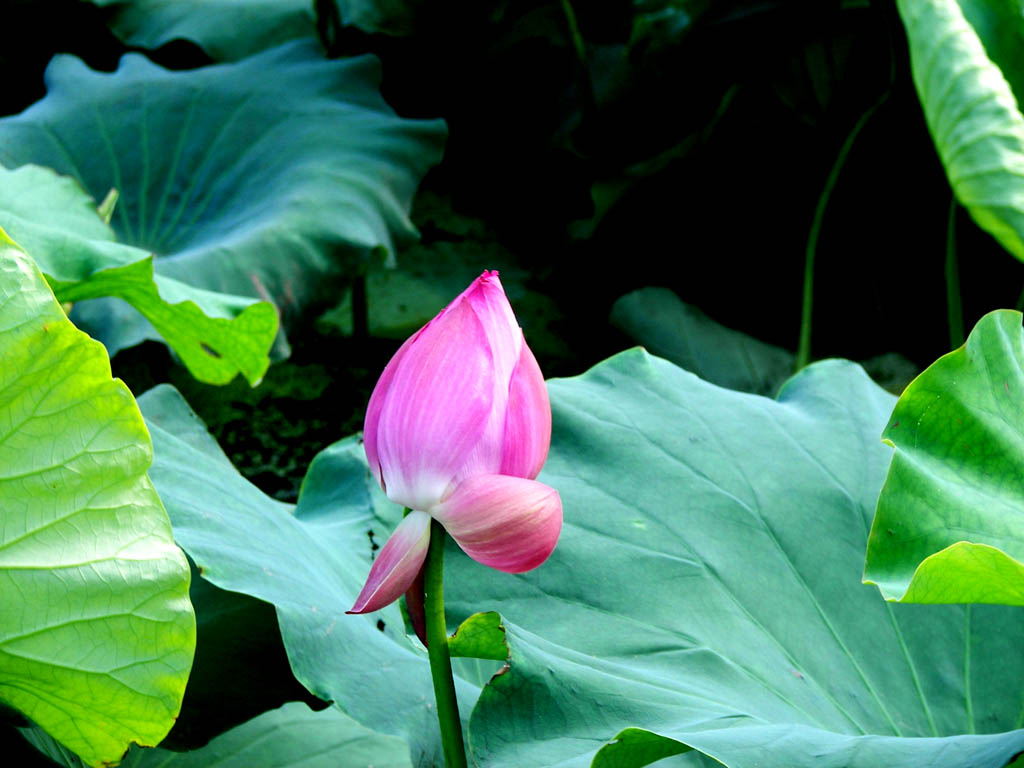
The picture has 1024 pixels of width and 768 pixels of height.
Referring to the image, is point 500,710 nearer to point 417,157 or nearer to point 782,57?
point 417,157

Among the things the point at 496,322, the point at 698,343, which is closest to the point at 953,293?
the point at 698,343

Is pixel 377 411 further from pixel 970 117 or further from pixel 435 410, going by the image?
pixel 970 117

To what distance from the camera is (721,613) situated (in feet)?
2.40

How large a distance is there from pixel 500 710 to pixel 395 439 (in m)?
0.19

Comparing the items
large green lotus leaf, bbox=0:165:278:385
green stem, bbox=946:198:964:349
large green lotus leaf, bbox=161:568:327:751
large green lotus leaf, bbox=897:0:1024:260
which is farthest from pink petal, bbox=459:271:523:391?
green stem, bbox=946:198:964:349

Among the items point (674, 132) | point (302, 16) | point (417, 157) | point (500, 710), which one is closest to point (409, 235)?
point (417, 157)

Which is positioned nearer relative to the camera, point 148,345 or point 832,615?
point 832,615

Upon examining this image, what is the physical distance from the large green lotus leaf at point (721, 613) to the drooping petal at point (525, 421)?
135 millimetres

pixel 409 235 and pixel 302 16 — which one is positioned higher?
pixel 302 16

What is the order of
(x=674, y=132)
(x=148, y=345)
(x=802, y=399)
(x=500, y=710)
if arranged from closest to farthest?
1. (x=500, y=710)
2. (x=802, y=399)
3. (x=148, y=345)
4. (x=674, y=132)

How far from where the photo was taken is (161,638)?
0.46 metres

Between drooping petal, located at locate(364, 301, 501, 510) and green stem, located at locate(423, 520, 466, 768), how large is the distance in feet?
0.07

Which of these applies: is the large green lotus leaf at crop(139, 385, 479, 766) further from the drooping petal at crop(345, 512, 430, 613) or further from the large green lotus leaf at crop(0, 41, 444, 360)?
the large green lotus leaf at crop(0, 41, 444, 360)

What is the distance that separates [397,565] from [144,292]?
66cm
